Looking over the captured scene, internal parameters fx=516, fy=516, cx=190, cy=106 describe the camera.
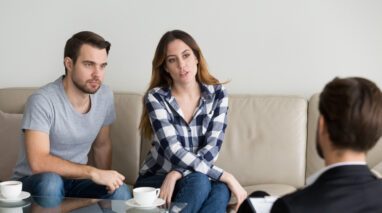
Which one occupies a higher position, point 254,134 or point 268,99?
point 268,99

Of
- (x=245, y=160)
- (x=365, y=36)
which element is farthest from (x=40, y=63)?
(x=365, y=36)

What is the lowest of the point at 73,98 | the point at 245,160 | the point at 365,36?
the point at 245,160

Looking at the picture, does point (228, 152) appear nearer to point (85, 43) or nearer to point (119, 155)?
point (119, 155)

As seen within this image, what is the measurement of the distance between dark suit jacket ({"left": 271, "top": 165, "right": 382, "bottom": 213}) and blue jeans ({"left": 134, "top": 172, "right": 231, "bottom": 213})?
3.19ft

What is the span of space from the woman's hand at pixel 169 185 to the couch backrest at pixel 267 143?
49 cm

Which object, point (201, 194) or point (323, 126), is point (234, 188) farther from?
point (323, 126)

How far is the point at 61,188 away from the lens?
2064 millimetres

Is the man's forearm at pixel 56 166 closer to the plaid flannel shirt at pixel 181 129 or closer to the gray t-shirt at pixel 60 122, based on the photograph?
the gray t-shirt at pixel 60 122

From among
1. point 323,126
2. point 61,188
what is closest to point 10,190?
point 61,188

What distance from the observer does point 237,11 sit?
116 inches

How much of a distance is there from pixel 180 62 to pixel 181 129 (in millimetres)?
305

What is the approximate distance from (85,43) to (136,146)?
0.67 meters

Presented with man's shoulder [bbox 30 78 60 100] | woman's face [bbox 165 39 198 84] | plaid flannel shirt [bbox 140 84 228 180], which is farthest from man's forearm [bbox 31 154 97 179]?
woman's face [bbox 165 39 198 84]

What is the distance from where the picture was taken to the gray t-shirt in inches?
87.8
